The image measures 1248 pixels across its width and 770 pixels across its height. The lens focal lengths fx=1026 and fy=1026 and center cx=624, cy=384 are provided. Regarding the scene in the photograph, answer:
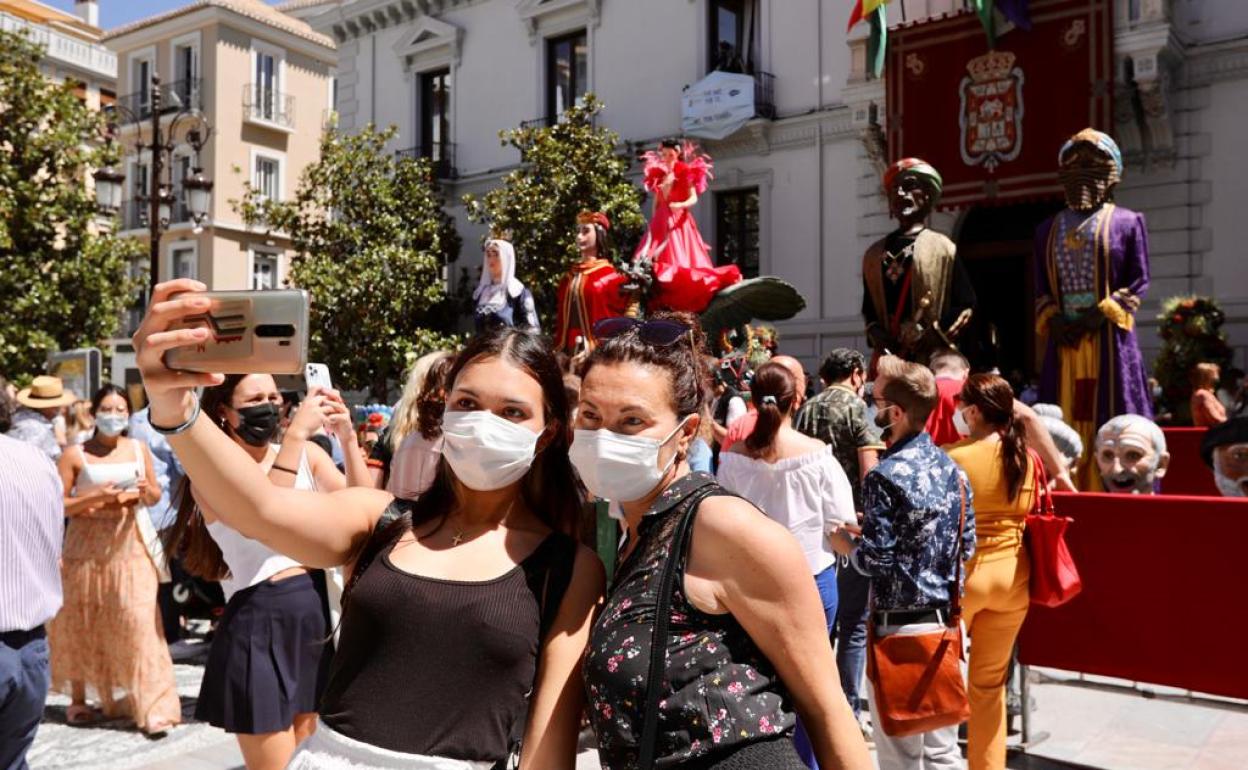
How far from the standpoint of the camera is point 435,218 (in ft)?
72.7

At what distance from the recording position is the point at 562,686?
206 cm

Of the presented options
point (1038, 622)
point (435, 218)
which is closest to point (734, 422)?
point (1038, 622)

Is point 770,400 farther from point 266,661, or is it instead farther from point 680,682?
point 680,682

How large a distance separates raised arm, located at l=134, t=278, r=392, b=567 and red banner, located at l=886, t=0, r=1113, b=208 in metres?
14.3

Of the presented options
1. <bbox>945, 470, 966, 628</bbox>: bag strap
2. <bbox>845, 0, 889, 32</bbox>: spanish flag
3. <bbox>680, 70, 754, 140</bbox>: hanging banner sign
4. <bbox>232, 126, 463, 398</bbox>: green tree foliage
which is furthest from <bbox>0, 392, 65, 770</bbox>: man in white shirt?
<bbox>680, 70, 754, 140</bbox>: hanging banner sign

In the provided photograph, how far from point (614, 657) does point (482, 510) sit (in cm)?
51

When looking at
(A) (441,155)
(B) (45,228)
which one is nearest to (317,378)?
(B) (45,228)

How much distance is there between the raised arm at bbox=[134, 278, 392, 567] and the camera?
181cm

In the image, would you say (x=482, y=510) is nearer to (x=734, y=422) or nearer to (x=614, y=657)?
(x=614, y=657)

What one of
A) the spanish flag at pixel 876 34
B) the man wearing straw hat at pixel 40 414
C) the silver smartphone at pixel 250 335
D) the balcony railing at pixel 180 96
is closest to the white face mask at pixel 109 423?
the man wearing straw hat at pixel 40 414

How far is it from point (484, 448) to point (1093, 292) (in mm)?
6036

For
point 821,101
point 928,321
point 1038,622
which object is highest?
point 821,101

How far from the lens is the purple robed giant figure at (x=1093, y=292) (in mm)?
6879

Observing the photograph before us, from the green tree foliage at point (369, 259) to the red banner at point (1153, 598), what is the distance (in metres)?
15.6
